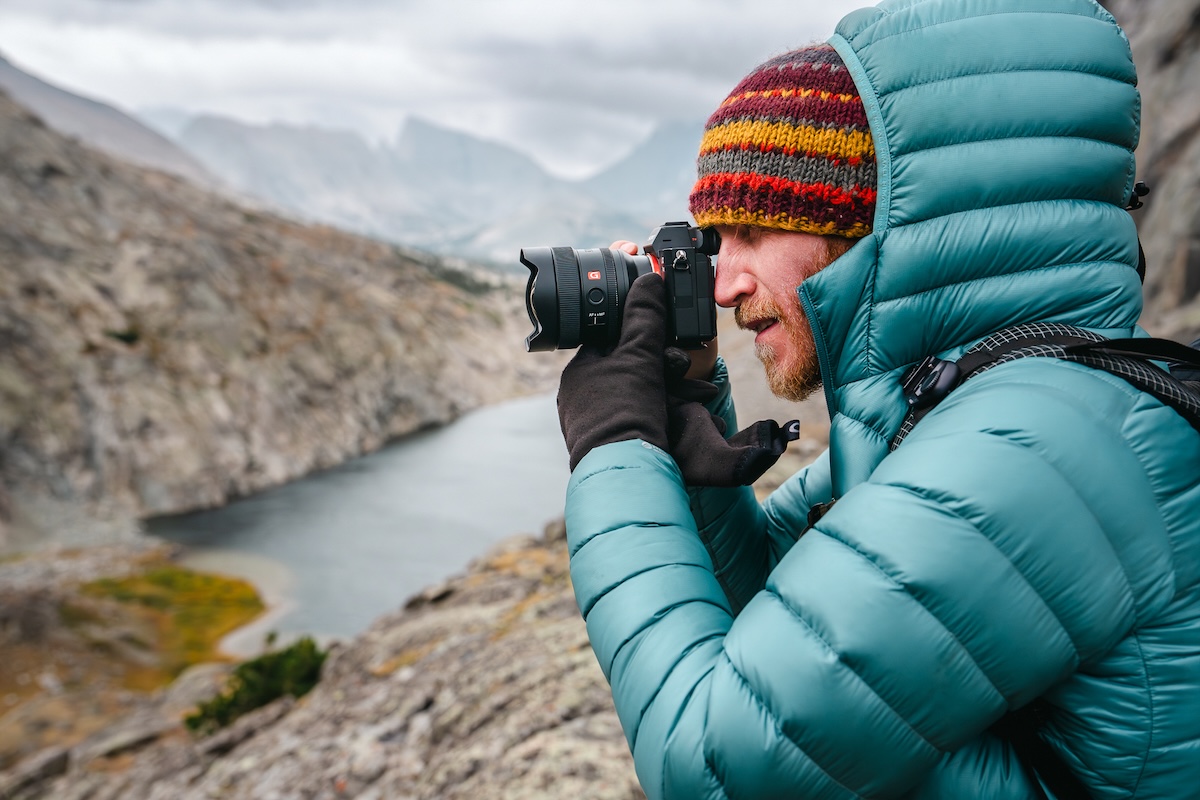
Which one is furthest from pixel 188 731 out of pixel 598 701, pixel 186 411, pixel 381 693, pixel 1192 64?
pixel 186 411

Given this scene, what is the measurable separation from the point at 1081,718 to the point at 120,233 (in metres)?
54.3

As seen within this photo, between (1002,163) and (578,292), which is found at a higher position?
(1002,163)

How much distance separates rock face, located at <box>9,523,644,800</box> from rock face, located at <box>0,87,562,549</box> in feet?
98.4

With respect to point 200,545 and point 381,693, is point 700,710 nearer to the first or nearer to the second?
point 381,693

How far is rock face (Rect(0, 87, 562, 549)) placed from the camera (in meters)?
37.0

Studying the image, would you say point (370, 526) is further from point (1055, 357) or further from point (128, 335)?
point (1055, 357)

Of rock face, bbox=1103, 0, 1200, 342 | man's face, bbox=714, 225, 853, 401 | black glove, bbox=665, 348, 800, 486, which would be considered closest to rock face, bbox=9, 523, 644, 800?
black glove, bbox=665, 348, 800, 486

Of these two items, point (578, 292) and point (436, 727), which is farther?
point (436, 727)

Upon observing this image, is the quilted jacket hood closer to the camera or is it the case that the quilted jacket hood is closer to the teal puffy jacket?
the teal puffy jacket

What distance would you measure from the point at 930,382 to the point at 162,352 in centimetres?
4782

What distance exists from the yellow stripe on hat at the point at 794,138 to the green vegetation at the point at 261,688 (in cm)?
1055

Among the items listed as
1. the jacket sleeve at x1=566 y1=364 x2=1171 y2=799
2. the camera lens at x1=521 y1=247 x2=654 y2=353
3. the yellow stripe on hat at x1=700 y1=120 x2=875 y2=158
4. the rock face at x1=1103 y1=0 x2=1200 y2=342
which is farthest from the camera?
the rock face at x1=1103 y1=0 x2=1200 y2=342

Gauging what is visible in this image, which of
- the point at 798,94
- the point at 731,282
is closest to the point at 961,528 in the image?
the point at 731,282

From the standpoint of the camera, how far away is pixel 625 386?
187 cm
